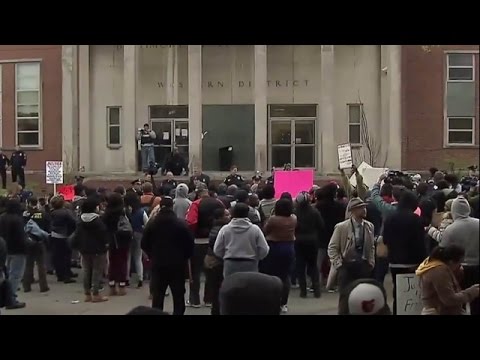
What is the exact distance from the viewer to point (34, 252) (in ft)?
43.6

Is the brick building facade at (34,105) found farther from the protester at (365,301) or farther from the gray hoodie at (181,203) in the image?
the protester at (365,301)

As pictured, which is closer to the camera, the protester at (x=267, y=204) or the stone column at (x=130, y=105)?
the protester at (x=267, y=204)

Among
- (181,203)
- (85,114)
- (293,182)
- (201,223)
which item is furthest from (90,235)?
(85,114)

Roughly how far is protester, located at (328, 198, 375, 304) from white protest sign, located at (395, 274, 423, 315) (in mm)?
1498

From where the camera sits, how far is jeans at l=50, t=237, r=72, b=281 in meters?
13.7

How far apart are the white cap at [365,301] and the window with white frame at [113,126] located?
25.1 metres

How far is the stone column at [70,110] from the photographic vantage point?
2878 cm

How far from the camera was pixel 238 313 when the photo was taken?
19.7 feet

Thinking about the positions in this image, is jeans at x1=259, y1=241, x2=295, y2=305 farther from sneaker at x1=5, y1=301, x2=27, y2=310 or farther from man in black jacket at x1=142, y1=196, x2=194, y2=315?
sneaker at x1=5, y1=301, x2=27, y2=310

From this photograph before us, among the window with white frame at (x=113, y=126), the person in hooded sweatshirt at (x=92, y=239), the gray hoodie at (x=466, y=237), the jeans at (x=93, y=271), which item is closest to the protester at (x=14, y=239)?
the person in hooded sweatshirt at (x=92, y=239)

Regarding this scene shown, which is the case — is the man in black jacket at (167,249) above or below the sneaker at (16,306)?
above

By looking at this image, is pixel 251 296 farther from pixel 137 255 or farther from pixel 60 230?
pixel 60 230

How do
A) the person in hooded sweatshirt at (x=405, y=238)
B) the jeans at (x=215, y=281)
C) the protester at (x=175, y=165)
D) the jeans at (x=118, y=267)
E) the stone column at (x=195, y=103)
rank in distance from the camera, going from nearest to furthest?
the person in hooded sweatshirt at (x=405, y=238)
the jeans at (x=215, y=281)
the jeans at (x=118, y=267)
the protester at (x=175, y=165)
the stone column at (x=195, y=103)
